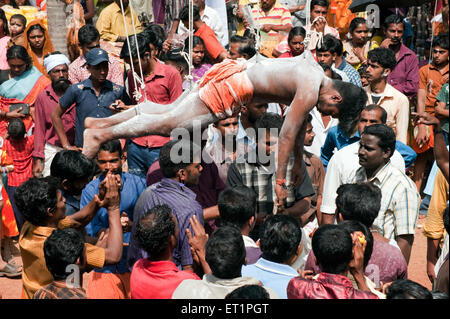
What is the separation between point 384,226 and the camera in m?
4.60

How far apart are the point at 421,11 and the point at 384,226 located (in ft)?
19.7

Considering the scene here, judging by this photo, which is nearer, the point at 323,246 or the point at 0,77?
the point at 323,246

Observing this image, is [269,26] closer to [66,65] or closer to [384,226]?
[66,65]

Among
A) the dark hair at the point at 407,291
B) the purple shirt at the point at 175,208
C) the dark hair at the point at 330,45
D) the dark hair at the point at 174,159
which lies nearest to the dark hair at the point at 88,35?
the dark hair at the point at 330,45

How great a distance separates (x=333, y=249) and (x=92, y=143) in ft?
8.83

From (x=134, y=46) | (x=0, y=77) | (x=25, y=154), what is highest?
(x=134, y=46)

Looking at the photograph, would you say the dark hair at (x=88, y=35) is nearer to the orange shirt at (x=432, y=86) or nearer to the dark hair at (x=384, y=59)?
the dark hair at (x=384, y=59)

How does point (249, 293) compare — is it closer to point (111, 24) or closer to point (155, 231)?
point (155, 231)

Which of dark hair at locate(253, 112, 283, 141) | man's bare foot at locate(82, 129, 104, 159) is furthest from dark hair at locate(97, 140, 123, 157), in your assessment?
dark hair at locate(253, 112, 283, 141)

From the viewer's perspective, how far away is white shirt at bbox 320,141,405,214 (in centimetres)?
493

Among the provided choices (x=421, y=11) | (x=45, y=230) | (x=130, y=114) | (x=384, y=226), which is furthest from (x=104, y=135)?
(x=421, y=11)

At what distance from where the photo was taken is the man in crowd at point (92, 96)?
6.38m

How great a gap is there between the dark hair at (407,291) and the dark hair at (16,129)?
4895 mm

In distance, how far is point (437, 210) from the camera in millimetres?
4676
